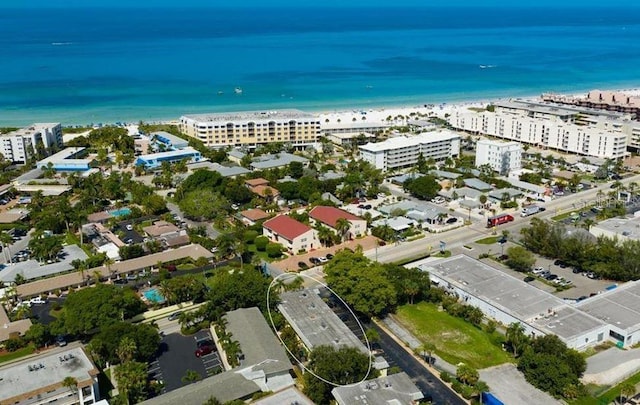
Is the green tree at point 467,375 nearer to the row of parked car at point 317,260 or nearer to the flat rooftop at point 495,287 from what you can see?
the flat rooftop at point 495,287

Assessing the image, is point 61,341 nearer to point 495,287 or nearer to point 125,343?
point 125,343

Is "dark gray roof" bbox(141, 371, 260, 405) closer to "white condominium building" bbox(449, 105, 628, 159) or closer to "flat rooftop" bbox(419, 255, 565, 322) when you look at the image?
"flat rooftop" bbox(419, 255, 565, 322)

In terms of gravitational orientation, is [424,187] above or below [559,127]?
below

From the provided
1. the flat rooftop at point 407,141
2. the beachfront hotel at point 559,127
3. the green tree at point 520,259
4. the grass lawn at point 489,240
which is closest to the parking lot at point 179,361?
the green tree at point 520,259

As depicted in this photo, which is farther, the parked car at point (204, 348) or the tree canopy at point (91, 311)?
the tree canopy at point (91, 311)

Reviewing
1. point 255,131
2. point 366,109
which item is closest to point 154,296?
point 255,131

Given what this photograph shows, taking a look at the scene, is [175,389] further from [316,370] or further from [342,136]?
[342,136]
